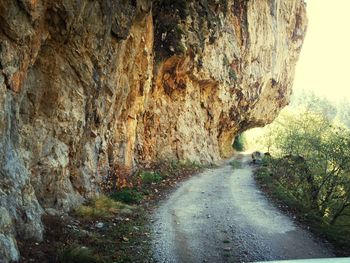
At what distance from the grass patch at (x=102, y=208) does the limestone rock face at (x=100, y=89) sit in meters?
0.36

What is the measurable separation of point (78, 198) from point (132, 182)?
4.95 metres

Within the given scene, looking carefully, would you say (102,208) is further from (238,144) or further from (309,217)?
(238,144)

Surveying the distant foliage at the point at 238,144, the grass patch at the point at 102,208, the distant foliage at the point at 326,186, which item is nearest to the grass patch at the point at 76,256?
the grass patch at the point at 102,208

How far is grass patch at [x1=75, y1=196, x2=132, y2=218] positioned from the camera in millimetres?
10289

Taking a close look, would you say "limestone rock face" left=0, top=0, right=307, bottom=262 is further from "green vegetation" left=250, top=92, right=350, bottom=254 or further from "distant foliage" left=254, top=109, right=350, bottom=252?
"distant foliage" left=254, top=109, right=350, bottom=252

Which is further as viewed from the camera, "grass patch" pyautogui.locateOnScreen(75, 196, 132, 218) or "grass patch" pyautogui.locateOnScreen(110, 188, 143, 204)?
"grass patch" pyautogui.locateOnScreen(110, 188, 143, 204)

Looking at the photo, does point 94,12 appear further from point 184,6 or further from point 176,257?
point 184,6

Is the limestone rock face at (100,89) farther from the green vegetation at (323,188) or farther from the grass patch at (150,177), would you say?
the green vegetation at (323,188)

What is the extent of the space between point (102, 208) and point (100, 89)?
4.32 metres

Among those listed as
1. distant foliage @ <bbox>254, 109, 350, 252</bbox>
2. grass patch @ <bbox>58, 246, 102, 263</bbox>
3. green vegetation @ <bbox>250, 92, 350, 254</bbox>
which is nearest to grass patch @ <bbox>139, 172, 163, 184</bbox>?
green vegetation @ <bbox>250, 92, 350, 254</bbox>

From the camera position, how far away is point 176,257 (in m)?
8.11

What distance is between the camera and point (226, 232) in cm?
997

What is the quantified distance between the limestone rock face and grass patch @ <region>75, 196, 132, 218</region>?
36 cm

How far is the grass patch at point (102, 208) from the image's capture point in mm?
10289
